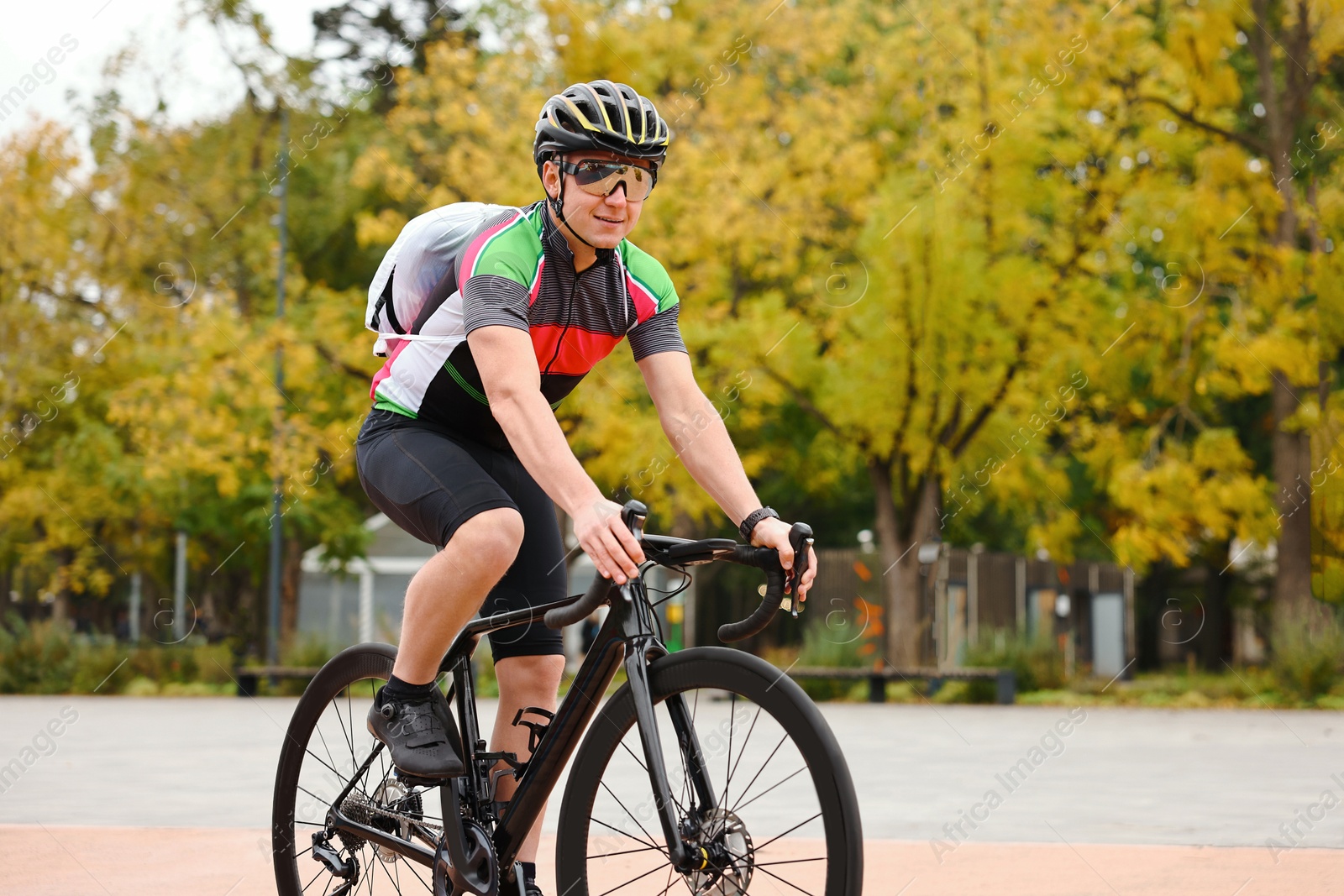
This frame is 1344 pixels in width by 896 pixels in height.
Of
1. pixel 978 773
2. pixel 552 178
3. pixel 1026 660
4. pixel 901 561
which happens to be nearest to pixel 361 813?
pixel 552 178

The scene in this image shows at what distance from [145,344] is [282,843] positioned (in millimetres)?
22995

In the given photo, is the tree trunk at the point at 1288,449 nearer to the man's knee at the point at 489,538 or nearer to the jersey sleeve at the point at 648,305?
the jersey sleeve at the point at 648,305

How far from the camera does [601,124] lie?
3324mm

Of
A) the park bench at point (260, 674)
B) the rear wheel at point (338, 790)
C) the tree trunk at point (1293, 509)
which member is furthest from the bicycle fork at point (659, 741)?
the tree trunk at point (1293, 509)

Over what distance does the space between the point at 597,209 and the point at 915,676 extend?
15.6 meters

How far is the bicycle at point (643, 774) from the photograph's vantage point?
287 centimetres

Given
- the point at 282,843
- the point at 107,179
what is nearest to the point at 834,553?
the point at 107,179

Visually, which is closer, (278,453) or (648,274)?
(648,274)

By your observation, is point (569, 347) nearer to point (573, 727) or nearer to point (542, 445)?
point (542, 445)

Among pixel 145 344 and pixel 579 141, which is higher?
→ pixel 145 344

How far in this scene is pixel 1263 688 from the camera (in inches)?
711

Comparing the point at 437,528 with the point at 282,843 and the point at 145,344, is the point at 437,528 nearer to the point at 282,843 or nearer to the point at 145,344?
the point at 282,843

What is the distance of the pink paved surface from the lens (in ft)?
16.4

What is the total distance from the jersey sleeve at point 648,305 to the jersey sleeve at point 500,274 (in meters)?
0.26
